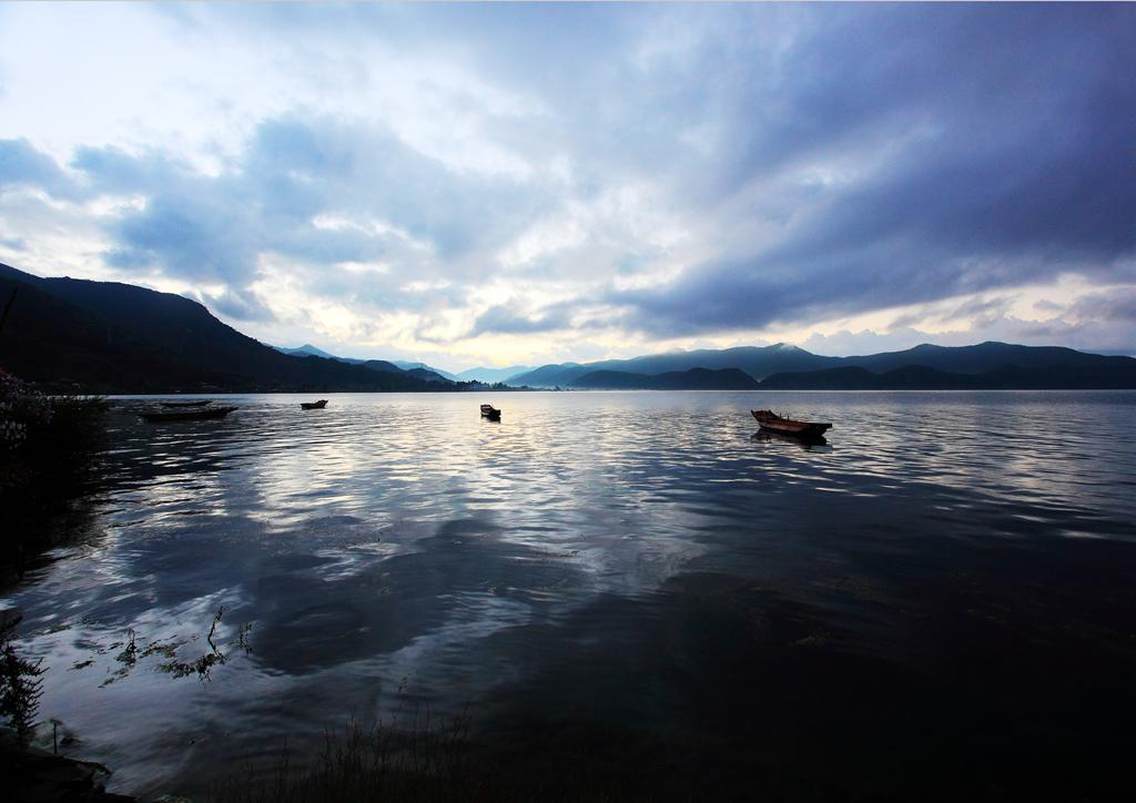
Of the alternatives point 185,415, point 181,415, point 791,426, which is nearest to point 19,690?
point 791,426

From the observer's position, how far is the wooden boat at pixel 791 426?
48594 millimetres

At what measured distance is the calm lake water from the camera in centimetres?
743

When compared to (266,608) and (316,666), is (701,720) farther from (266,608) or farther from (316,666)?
(266,608)

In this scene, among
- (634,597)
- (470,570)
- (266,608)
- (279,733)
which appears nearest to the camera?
(279,733)

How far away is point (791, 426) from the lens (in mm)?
51812

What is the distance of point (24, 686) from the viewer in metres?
8.55

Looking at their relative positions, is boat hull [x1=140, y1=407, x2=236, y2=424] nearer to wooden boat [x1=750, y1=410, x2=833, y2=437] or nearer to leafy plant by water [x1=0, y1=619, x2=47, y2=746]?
leafy plant by water [x1=0, y1=619, x2=47, y2=746]

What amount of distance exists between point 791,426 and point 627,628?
4603 centimetres

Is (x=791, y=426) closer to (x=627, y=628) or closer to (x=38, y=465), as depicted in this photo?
(x=627, y=628)

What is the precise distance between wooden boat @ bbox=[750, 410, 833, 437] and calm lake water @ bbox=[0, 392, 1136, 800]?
23.2 metres

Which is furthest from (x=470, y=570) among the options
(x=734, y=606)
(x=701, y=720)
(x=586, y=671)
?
(x=701, y=720)

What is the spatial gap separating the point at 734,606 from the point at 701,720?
4690 mm

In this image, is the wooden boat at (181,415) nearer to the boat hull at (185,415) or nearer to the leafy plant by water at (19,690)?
the boat hull at (185,415)

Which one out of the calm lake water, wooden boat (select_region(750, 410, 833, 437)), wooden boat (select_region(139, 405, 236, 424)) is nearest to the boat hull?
wooden boat (select_region(139, 405, 236, 424))
